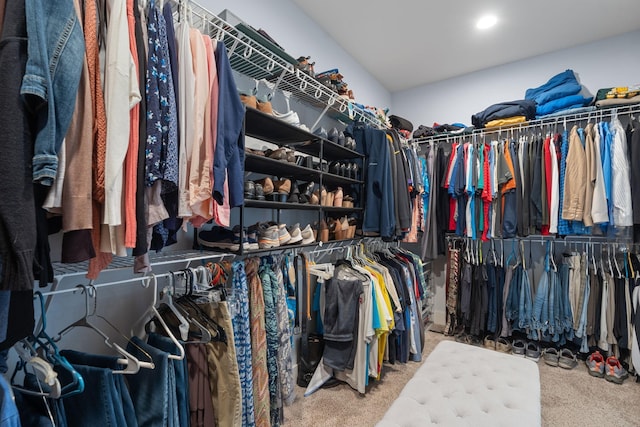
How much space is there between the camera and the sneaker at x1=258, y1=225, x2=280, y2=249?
5.09 feet

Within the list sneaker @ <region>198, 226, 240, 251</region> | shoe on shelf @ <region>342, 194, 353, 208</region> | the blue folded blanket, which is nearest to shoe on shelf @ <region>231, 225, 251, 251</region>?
sneaker @ <region>198, 226, 240, 251</region>

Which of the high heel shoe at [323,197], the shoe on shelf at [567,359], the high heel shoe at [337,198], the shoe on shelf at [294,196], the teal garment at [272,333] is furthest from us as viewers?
the shoe on shelf at [567,359]

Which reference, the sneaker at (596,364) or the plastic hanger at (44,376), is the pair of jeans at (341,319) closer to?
the plastic hanger at (44,376)

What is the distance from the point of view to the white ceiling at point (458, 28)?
2.25m

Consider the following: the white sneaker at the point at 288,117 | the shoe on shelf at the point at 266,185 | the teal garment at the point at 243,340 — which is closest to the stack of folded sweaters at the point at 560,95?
the white sneaker at the point at 288,117

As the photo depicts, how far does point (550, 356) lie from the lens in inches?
101

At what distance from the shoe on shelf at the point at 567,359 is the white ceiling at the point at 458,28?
2752 millimetres

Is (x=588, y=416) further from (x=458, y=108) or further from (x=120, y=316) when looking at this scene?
(x=458, y=108)

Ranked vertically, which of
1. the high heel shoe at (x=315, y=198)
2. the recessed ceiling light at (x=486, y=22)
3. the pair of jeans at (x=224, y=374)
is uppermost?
the recessed ceiling light at (x=486, y=22)

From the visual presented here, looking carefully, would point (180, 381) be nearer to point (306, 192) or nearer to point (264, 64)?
point (306, 192)

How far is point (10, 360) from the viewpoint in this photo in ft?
3.38

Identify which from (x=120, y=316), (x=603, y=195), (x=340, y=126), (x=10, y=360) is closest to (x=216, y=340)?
(x=120, y=316)

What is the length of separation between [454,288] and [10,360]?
10.6ft

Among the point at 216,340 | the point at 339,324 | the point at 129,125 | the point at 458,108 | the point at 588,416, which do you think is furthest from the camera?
the point at 458,108
